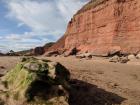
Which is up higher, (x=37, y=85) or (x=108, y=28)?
→ (x=108, y=28)

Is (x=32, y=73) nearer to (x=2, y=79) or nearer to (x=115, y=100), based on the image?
(x=2, y=79)

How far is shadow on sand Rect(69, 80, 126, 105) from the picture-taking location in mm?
12062

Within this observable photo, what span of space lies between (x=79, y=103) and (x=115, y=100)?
4.79 ft

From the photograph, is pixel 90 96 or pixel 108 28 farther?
pixel 108 28

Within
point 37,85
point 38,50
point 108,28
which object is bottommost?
point 37,85

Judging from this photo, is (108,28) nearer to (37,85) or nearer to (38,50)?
(38,50)

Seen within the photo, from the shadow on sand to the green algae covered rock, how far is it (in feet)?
1.98

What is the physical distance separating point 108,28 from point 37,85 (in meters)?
51.7

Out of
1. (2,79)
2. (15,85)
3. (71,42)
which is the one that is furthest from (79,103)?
(71,42)

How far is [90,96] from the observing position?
12.7 metres

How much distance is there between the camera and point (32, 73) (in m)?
11.7

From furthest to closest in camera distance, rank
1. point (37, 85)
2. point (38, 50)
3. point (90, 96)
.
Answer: point (38, 50), point (90, 96), point (37, 85)

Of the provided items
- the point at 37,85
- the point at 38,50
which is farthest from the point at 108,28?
the point at 37,85

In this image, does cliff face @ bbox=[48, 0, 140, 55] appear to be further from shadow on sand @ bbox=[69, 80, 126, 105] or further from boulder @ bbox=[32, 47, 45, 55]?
shadow on sand @ bbox=[69, 80, 126, 105]
